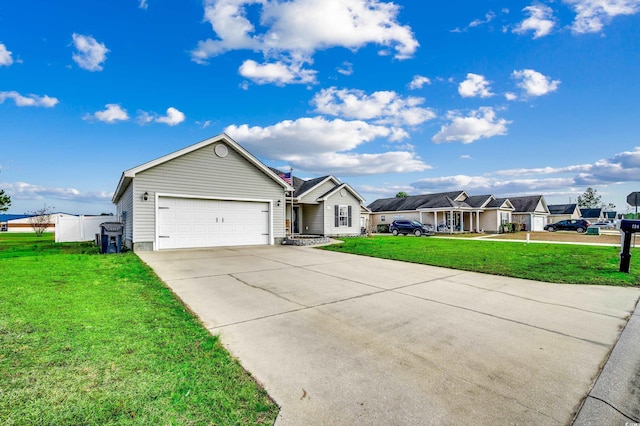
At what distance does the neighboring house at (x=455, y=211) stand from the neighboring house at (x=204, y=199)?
958 inches

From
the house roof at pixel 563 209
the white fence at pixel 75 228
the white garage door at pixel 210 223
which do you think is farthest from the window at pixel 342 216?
the house roof at pixel 563 209

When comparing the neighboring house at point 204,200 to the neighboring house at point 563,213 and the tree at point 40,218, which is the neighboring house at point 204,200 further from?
the neighboring house at point 563,213

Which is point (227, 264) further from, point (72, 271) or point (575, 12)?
point (575, 12)

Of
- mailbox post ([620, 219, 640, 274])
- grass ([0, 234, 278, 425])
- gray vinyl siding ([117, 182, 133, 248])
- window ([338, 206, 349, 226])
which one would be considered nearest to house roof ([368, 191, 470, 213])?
window ([338, 206, 349, 226])

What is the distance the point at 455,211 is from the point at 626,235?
2877cm

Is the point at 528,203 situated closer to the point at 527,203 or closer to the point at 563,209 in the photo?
the point at 527,203

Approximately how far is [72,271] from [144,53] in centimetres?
1261

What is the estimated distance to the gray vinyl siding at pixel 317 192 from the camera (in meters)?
23.1

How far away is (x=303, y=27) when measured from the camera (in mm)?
10906

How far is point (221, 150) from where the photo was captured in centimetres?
A: 1476

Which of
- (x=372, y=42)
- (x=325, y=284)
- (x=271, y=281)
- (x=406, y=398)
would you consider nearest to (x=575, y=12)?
(x=372, y=42)

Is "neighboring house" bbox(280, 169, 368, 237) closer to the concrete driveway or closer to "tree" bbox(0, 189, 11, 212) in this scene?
the concrete driveway

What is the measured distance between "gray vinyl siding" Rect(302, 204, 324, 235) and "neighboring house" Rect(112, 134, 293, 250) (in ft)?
22.2

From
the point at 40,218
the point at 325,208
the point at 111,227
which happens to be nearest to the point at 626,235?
the point at 325,208
